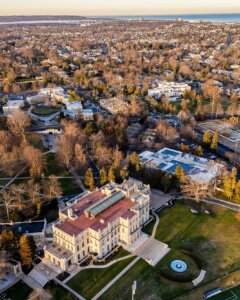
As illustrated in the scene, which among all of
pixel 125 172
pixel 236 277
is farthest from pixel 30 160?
pixel 236 277

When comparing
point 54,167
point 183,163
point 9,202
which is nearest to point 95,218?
point 9,202

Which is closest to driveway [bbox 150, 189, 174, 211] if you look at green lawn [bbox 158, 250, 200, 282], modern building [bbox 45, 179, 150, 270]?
modern building [bbox 45, 179, 150, 270]

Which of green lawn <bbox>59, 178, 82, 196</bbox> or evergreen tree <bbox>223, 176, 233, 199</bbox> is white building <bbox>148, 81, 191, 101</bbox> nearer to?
green lawn <bbox>59, 178, 82, 196</bbox>

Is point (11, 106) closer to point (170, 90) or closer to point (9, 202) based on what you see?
point (170, 90)

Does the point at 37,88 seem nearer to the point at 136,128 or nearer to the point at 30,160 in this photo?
the point at 136,128

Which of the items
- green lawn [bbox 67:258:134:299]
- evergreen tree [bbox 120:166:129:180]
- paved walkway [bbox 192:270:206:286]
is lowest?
paved walkway [bbox 192:270:206:286]

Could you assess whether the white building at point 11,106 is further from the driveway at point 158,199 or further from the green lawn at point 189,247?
the green lawn at point 189,247

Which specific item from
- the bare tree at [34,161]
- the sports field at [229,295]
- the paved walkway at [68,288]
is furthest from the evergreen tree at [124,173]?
the sports field at [229,295]
